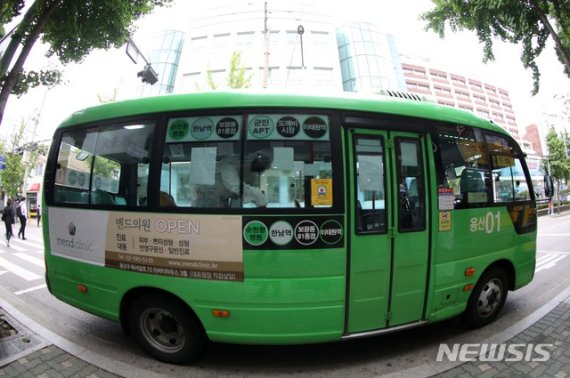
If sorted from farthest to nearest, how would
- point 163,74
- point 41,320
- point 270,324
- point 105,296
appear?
point 163,74, point 41,320, point 105,296, point 270,324

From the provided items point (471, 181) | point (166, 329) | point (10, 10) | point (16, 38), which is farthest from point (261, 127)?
point (10, 10)

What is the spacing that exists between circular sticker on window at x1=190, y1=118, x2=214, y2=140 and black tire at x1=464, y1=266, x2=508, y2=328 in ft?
11.4

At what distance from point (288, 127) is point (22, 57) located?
12.8ft

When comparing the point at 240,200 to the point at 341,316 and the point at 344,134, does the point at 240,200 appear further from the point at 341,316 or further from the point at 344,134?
the point at 341,316

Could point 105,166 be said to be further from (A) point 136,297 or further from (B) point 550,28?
(B) point 550,28

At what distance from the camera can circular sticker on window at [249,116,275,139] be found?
2811 mm

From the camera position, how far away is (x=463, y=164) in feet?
11.3

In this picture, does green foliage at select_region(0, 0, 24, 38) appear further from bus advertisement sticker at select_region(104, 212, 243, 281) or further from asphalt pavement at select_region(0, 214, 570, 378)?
asphalt pavement at select_region(0, 214, 570, 378)

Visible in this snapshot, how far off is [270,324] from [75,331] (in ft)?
9.20

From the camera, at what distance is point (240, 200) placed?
2.76 meters

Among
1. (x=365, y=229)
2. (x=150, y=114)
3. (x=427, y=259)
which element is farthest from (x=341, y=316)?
(x=150, y=114)

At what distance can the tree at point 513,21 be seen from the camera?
725 centimetres

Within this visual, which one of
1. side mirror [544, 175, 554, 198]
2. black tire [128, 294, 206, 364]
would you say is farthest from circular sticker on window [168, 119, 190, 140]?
side mirror [544, 175, 554, 198]

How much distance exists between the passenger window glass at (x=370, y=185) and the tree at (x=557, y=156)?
3360cm
